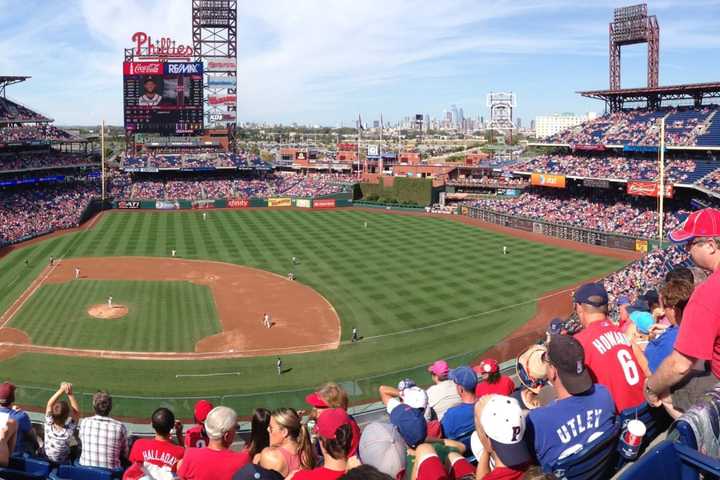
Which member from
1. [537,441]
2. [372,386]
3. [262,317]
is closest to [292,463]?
[537,441]

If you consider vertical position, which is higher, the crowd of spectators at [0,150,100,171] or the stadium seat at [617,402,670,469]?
the crowd of spectators at [0,150,100,171]

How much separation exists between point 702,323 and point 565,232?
50279 millimetres

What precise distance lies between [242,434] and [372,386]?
5.20m

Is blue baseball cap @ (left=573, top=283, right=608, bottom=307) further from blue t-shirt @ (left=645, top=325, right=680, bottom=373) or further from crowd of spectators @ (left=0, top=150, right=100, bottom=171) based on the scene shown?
crowd of spectators @ (left=0, top=150, right=100, bottom=171)

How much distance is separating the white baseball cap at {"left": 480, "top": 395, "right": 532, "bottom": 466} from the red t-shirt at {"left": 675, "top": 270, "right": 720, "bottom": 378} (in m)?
1.37

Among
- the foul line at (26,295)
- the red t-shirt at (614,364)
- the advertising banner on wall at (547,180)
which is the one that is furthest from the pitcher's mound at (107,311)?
the advertising banner on wall at (547,180)

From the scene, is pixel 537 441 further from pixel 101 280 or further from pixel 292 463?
pixel 101 280

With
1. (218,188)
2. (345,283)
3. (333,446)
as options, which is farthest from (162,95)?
(333,446)

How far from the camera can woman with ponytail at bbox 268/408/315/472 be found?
18.8 feet

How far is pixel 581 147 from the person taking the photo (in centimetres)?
5928

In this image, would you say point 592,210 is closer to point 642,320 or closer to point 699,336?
point 642,320

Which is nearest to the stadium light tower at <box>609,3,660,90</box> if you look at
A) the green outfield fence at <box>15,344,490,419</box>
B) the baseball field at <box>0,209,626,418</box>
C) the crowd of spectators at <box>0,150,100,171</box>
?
the baseball field at <box>0,209,626,418</box>

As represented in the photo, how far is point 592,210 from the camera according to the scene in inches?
2121

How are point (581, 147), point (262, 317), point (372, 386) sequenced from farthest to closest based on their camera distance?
point (581, 147) < point (262, 317) < point (372, 386)
